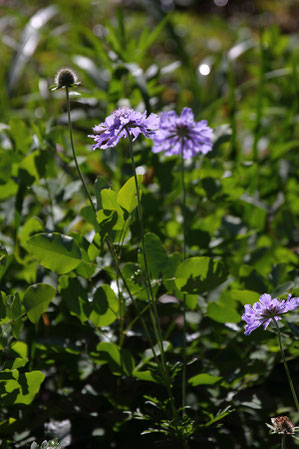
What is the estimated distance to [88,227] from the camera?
1.48m

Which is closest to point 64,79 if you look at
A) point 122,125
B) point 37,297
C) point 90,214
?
point 122,125

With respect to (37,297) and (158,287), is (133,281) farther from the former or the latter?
(37,297)

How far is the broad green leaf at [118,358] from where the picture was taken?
1042mm

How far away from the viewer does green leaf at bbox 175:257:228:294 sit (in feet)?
3.31

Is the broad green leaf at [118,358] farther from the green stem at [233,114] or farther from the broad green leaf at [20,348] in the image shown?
the green stem at [233,114]

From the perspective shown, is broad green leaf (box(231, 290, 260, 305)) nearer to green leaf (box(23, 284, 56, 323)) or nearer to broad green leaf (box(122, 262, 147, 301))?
broad green leaf (box(122, 262, 147, 301))

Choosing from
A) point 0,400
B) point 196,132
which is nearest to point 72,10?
point 196,132

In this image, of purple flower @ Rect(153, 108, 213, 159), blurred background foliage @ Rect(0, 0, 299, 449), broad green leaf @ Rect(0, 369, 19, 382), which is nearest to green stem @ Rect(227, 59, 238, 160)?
blurred background foliage @ Rect(0, 0, 299, 449)

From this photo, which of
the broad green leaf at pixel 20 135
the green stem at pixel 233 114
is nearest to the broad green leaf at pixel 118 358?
the broad green leaf at pixel 20 135

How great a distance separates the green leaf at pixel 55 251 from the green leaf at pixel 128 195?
0.11m

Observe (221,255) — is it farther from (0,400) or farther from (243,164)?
(0,400)

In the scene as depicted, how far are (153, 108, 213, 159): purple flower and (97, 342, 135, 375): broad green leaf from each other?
40 cm

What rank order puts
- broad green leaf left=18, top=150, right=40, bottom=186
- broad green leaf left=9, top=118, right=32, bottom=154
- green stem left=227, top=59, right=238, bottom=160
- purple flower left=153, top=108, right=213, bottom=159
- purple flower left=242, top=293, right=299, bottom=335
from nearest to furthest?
1. purple flower left=242, top=293, right=299, bottom=335
2. purple flower left=153, top=108, right=213, bottom=159
3. broad green leaf left=18, top=150, right=40, bottom=186
4. broad green leaf left=9, top=118, right=32, bottom=154
5. green stem left=227, top=59, right=238, bottom=160

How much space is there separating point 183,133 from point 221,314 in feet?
1.20
